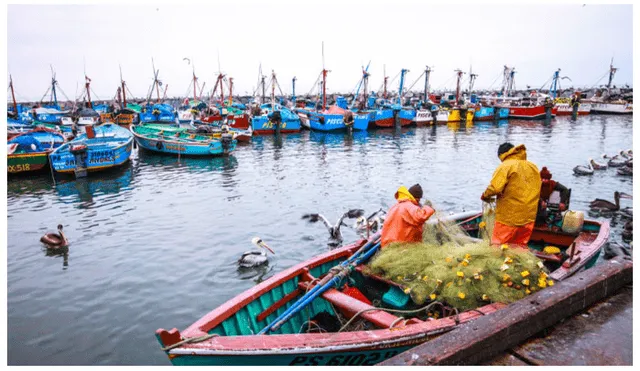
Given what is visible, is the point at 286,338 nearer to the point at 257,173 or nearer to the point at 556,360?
the point at 556,360

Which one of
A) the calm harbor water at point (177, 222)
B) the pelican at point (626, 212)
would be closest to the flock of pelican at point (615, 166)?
the calm harbor water at point (177, 222)

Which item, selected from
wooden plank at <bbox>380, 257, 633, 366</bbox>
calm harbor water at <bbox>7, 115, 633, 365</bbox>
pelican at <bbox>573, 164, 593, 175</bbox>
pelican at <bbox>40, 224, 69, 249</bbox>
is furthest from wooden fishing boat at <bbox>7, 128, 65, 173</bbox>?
pelican at <bbox>573, 164, 593, 175</bbox>

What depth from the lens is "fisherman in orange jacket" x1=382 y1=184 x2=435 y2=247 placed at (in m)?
6.28

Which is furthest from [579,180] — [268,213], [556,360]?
[556,360]

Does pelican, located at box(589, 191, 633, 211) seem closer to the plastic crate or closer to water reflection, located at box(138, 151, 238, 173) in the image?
the plastic crate

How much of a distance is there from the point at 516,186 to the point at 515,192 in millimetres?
93

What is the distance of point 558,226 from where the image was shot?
327 inches

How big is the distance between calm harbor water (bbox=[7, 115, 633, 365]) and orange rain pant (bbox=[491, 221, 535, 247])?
4923 mm

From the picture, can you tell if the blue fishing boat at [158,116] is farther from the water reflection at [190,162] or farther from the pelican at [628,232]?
the pelican at [628,232]

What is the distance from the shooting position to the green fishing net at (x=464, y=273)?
5.41 metres

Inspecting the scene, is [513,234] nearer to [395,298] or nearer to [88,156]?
[395,298]

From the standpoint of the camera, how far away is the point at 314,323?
5.67 meters

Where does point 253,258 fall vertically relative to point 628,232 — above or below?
below

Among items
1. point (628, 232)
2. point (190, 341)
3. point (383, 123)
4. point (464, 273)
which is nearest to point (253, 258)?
point (190, 341)
